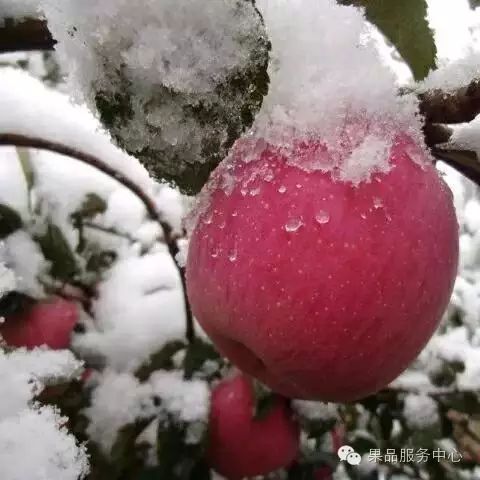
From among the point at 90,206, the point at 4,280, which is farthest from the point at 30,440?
the point at 90,206

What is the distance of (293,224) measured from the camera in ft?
1.47

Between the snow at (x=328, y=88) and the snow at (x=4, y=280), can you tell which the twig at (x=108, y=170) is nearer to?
the snow at (x=4, y=280)

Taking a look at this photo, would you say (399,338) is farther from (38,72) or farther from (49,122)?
(38,72)

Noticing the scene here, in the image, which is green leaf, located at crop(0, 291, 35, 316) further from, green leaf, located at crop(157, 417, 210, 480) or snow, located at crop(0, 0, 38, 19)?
snow, located at crop(0, 0, 38, 19)

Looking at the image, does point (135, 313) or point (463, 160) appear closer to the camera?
point (463, 160)

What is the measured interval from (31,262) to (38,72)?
21.1 inches

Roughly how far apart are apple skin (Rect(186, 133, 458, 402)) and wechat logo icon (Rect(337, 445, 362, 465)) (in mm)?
691

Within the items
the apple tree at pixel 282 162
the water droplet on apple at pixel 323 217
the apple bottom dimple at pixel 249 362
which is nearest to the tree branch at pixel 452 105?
the apple tree at pixel 282 162

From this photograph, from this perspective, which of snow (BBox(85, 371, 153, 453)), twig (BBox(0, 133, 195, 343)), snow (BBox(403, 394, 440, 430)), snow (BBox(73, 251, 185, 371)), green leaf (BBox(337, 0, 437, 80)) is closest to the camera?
green leaf (BBox(337, 0, 437, 80))

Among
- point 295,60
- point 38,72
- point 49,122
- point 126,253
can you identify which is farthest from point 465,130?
point 38,72

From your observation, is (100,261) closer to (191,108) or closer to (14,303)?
(14,303)

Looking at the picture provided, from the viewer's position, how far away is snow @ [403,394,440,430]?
109 cm

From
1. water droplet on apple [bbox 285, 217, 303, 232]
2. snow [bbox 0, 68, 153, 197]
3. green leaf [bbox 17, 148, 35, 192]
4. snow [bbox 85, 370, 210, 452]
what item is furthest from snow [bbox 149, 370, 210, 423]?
water droplet on apple [bbox 285, 217, 303, 232]

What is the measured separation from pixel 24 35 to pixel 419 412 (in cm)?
90
